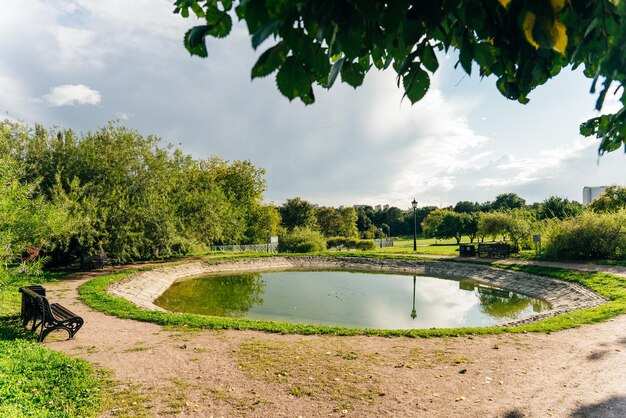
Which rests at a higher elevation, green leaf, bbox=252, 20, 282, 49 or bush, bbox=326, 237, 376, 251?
green leaf, bbox=252, 20, 282, 49

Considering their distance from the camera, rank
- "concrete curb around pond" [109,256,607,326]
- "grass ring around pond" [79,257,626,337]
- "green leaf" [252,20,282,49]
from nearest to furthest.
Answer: "green leaf" [252,20,282,49], "grass ring around pond" [79,257,626,337], "concrete curb around pond" [109,256,607,326]

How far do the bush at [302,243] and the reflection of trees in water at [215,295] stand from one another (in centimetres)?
1026

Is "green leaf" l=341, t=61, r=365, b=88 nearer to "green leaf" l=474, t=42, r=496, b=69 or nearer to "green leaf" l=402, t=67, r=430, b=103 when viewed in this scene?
"green leaf" l=402, t=67, r=430, b=103

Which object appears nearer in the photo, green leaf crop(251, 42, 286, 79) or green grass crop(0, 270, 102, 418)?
green leaf crop(251, 42, 286, 79)

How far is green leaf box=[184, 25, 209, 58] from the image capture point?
4.86ft

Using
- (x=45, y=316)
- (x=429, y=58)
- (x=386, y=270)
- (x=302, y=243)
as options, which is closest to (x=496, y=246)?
(x=386, y=270)

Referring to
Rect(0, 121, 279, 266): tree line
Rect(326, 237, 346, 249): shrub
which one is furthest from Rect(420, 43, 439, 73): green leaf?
Rect(326, 237, 346, 249): shrub

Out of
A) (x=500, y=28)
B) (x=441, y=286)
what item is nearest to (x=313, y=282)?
(x=441, y=286)

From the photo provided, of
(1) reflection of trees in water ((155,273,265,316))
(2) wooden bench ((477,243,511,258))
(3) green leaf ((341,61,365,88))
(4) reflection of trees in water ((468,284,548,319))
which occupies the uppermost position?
(3) green leaf ((341,61,365,88))

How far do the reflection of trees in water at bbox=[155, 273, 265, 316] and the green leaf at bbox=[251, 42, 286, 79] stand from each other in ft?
41.1

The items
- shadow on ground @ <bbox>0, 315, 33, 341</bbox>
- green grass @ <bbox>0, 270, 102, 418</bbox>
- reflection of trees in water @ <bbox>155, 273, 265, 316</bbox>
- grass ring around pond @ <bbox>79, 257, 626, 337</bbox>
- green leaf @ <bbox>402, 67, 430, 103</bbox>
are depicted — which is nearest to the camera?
green leaf @ <bbox>402, 67, 430, 103</bbox>

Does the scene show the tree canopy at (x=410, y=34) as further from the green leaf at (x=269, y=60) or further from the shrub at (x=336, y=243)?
the shrub at (x=336, y=243)

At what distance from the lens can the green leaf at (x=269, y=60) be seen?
1.28 meters

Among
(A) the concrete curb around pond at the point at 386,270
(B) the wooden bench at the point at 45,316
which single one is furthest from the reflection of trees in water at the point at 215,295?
(B) the wooden bench at the point at 45,316
